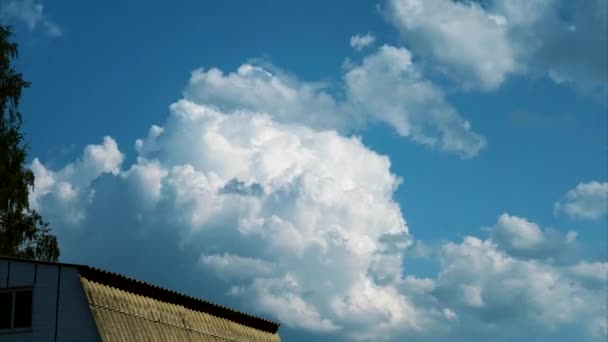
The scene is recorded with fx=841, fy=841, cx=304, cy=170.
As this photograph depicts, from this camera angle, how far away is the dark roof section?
3177cm

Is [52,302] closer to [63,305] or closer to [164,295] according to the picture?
[63,305]

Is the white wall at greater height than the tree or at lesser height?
lesser

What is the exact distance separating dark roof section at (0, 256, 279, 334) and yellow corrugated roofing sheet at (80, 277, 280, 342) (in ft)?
0.68

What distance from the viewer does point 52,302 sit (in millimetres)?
31094

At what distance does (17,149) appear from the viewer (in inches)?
2083

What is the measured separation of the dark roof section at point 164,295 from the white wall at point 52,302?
1.13 feet

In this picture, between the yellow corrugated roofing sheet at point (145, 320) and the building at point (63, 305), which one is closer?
the building at point (63, 305)

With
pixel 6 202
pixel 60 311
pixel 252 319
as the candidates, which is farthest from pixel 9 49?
pixel 60 311

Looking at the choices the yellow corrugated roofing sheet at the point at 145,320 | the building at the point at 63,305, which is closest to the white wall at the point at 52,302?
the building at the point at 63,305

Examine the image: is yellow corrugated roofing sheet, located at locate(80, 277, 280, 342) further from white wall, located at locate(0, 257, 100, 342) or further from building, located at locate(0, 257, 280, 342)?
white wall, located at locate(0, 257, 100, 342)

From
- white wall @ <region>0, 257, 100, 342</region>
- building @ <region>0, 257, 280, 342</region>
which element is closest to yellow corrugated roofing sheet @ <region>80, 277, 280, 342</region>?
building @ <region>0, 257, 280, 342</region>

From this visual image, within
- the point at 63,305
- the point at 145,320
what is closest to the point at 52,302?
the point at 63,305

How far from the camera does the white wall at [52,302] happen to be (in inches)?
1211

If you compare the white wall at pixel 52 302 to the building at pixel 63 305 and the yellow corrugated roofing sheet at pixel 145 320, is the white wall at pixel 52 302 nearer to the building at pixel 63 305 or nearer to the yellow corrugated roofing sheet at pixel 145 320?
the building at pixel 63 305
